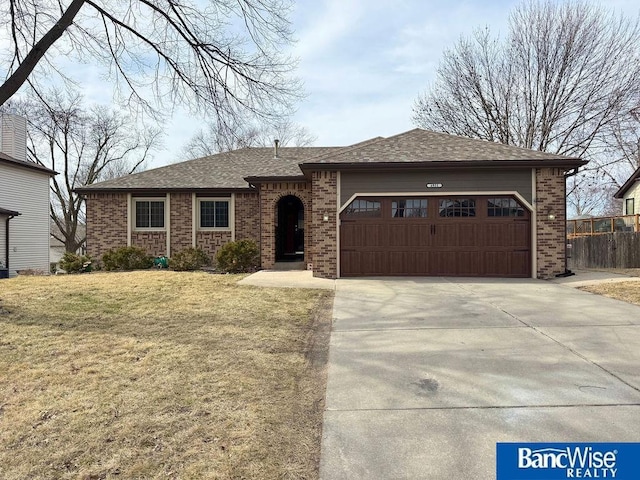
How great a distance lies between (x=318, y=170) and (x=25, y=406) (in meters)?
9.38

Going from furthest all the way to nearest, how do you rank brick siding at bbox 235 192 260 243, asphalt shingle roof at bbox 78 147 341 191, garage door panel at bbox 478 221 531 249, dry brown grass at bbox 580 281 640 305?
brick siding at bbox 235 192 260 243 → asphalt shingle roof at bbox 78 147 341 191 → garage door panel at bbox 478 221 531 249 → dry brown grass at bbox 580 281 640 305

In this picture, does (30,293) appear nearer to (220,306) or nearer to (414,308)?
(220,306)

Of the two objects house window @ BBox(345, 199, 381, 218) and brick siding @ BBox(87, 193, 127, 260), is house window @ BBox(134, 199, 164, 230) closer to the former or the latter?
brick siding @ BBox(87, 193, 127, 260)

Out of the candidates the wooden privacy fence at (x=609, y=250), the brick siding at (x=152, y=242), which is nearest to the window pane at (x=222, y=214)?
the brick siding at (x=152, y=242)

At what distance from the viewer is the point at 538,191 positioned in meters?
11.6

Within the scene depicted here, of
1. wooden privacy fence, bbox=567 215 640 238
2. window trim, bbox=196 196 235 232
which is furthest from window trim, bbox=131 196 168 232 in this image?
wooden privacy fence, bbox=567 215 640 238

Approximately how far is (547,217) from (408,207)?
3.86m

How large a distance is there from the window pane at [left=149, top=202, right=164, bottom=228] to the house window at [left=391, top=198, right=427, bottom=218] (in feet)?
31.7

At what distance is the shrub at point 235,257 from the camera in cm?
1347

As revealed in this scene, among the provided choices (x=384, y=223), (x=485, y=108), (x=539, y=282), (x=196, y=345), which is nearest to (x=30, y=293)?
(x=196, y=345)

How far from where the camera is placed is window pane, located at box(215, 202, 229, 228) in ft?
54.2

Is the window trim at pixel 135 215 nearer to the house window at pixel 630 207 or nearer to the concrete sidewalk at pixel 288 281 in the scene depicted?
the concrete sidewalk at pixel 288 281

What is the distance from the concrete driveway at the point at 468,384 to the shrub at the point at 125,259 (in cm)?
1021

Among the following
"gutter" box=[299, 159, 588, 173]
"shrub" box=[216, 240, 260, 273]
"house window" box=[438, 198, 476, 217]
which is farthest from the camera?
"shrub" box=[216, 240, 260, 273]
